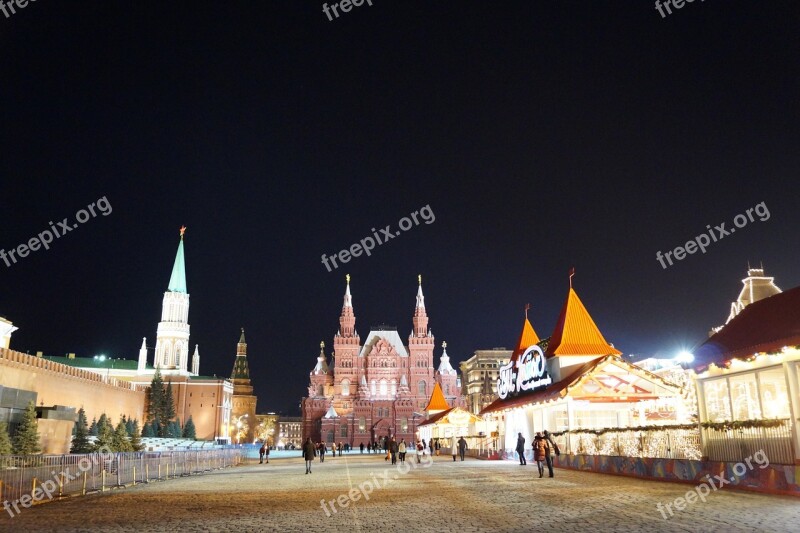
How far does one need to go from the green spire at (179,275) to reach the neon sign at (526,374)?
91690 millimetres

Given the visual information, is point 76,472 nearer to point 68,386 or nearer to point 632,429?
point 632,429

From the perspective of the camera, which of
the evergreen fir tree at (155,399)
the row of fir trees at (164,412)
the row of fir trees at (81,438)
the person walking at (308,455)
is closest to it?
the person walking at (308,455)

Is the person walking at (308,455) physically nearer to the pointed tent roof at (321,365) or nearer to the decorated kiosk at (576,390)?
the decorated kiosk at (576,390)

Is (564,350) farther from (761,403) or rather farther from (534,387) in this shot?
(761,403)

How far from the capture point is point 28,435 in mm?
29938

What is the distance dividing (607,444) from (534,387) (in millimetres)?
9922

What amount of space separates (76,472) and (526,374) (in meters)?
22.8

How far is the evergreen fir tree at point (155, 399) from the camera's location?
9094cm

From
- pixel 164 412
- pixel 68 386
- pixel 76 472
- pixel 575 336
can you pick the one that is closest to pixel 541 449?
pixel 575 336

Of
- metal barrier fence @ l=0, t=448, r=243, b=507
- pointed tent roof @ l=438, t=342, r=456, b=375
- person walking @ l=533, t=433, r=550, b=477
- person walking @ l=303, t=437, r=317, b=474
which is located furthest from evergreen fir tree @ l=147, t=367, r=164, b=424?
person walking @ l=533, t=433, r=550, b=477

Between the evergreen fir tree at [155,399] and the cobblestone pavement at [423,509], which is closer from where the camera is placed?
the cobblestone pavement at [423,509]

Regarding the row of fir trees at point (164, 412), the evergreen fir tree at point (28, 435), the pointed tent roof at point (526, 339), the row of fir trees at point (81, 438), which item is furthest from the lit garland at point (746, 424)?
the row of fir trees at point (164, 412)

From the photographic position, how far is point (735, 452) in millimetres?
16547

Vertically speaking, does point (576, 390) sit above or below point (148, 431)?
above
